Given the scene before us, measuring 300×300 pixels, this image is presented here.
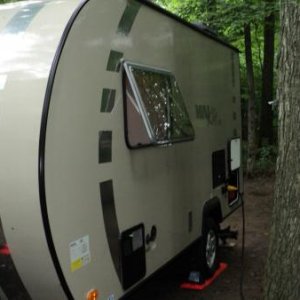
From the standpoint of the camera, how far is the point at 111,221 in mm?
3854

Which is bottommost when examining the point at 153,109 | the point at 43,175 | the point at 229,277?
the point at 229,277

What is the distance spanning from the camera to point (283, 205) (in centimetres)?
464

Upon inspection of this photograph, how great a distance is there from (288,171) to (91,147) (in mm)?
1905

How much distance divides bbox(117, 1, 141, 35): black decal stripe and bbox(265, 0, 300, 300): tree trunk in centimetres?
134

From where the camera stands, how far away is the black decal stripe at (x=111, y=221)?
379 cm

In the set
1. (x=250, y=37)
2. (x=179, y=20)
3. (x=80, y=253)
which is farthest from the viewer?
(x=250, y=37)

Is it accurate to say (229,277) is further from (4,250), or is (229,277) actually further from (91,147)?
(4,250)

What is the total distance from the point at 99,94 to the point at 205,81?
2.71 m

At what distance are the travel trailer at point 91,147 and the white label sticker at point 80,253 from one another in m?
0.01

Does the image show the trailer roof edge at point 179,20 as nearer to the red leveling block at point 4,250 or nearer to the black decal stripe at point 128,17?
the black decal stripe at point 128,17

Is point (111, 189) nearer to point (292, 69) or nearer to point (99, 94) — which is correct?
point (99, 94)

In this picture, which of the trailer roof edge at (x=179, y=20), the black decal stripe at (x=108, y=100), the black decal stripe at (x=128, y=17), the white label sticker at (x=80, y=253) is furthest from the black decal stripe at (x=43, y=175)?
the trailer roof edge at (x=179, y=20)

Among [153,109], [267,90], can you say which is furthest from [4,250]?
[267,90]

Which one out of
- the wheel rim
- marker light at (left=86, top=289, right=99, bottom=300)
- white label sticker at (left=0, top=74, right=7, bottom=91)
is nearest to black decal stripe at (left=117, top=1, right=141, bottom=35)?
white label sticker at (left=0, top=74, right=7, bottom=91)
